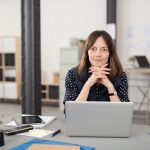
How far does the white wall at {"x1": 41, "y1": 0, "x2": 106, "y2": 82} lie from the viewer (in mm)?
5645

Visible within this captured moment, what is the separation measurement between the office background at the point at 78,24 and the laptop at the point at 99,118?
4.02 metres

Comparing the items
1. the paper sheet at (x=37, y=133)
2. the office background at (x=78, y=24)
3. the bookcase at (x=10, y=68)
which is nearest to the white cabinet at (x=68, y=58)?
the office background at (x=78, y=24)

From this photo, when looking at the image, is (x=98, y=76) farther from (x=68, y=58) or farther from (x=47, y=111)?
(x=47, y=111)

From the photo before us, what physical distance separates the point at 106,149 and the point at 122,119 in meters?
0.18

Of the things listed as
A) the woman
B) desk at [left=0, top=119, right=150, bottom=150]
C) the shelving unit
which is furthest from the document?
the shelving unit

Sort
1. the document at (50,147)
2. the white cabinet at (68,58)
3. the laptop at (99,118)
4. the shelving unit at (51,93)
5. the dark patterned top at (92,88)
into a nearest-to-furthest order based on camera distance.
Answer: the document at (50,147) < the laptop at (99,118) < the dark patterned top at (92,88) < the white cabinet at (68,58) < the shelving unit at (51,93)

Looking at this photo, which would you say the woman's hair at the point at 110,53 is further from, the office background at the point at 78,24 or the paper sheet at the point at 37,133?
the office background at the point at 78,24

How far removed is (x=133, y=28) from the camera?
534cm

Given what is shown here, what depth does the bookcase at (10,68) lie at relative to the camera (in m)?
6.02

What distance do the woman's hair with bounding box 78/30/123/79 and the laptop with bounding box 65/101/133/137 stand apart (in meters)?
0.62

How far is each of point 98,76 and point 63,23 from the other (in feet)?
13.8

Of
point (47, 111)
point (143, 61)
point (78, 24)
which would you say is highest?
point (78, 24)

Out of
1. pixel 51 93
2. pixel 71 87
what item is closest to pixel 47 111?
pixel 51 93

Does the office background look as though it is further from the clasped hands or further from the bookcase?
the clasped hands
